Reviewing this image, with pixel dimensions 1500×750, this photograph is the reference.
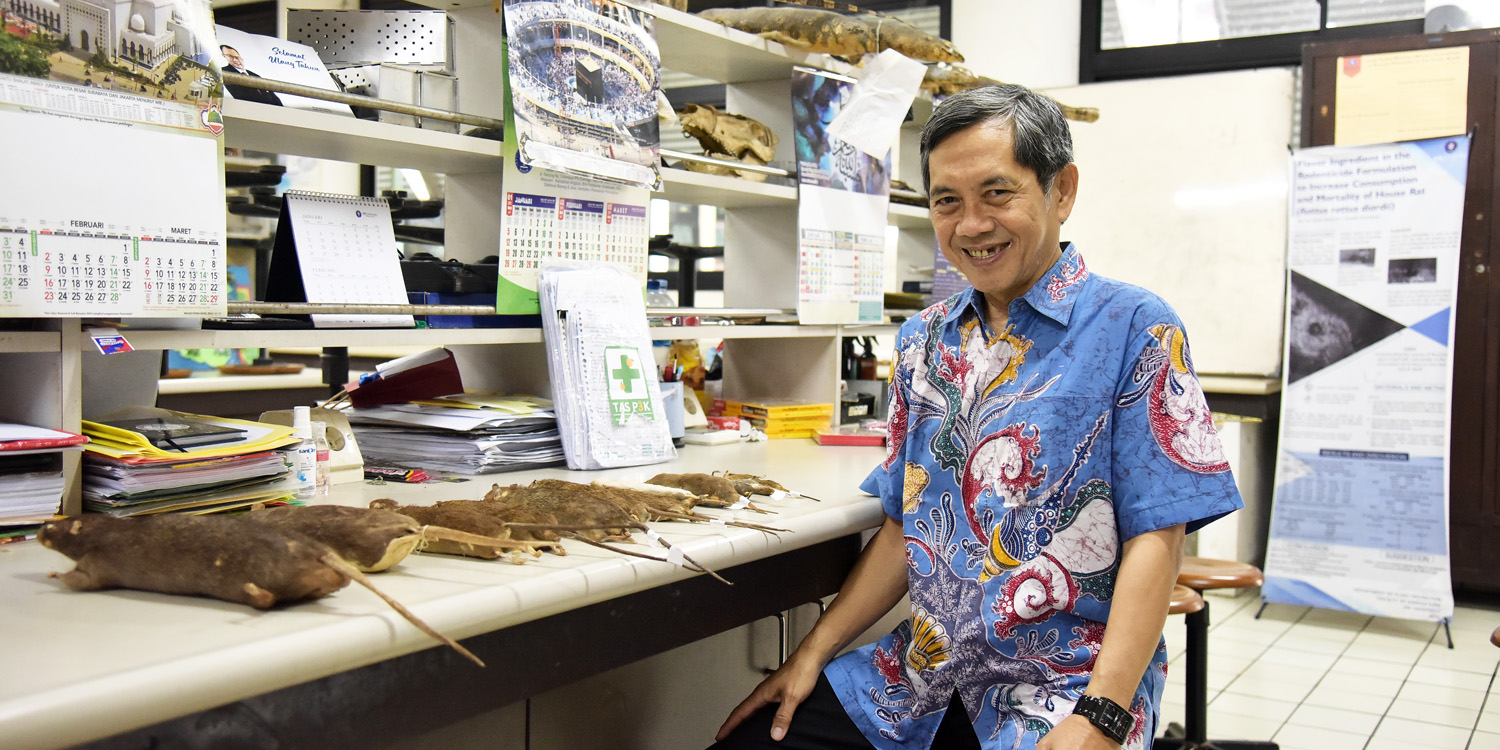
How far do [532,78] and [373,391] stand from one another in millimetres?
643

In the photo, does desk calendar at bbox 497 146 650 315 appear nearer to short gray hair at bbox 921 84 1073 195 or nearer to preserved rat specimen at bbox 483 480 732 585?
preserved rat specimen at bbox 483 480 732 585

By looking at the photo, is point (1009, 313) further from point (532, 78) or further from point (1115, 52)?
point (1115, 52)

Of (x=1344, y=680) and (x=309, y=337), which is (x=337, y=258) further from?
(x=1344, y=680)

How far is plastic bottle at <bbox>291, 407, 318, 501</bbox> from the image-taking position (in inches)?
61.5

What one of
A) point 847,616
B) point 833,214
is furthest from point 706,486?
point 833,214

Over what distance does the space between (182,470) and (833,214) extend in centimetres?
166

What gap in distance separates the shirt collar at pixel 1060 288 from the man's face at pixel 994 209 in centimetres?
2

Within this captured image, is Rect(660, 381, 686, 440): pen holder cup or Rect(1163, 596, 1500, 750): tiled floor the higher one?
Rect(660, 381, 686, 440): pen holder cup

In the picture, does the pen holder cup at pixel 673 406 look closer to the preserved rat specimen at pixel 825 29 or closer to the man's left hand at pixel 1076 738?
the preserved rat specimen at pixel 825 29

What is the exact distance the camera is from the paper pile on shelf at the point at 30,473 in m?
1.30

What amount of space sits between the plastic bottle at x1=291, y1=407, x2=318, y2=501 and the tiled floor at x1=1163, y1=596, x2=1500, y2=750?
232 centimetres

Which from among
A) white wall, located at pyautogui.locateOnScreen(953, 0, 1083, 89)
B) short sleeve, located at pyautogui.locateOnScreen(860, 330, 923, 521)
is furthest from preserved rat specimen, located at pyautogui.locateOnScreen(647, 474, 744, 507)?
white wall, located at pyautogui.locateOnScreen(953, 0, 1083, 89)

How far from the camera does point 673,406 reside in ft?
7.57

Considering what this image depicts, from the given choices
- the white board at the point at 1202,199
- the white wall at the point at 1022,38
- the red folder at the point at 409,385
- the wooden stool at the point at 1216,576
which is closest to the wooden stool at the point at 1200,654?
the wooden stool at the point at 1216,576
